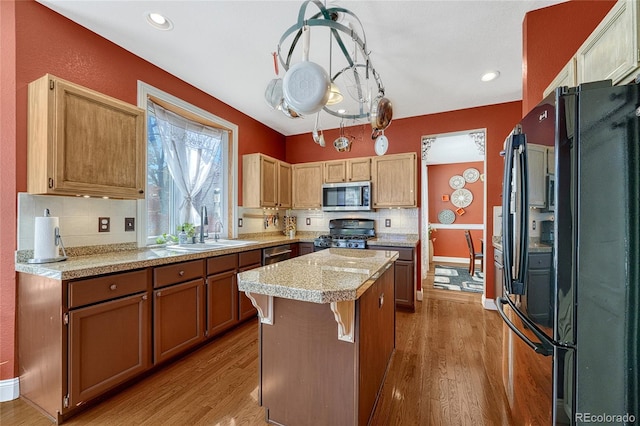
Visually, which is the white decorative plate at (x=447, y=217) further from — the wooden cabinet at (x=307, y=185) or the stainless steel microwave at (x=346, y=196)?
the wooden cabinet at (x=307, y=185)

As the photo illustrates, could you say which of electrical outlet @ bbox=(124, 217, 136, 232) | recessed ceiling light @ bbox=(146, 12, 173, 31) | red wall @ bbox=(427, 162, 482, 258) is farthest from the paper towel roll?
red wall @ bbox=(427, 162, 482, 258)

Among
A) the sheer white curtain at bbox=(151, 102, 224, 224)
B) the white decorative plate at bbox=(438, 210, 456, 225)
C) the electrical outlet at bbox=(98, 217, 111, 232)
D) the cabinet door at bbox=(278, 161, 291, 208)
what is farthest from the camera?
the white decorative plate at bbox=(438, 210, 456, 225)

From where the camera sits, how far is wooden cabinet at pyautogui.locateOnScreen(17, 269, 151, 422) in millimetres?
1541

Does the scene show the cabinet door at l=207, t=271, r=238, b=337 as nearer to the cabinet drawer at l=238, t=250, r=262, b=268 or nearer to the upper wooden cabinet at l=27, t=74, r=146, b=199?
the cabinet drawer at l=238, t=250, r=262, b=268

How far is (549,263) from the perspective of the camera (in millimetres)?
993

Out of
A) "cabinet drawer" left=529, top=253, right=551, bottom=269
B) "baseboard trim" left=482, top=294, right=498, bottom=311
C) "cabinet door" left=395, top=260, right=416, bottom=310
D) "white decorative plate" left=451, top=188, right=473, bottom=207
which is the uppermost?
"white decorative plate" left=451, top=188, right=473, bottom=207

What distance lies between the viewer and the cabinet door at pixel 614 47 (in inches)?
40.8

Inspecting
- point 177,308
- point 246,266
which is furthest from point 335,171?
point 177,308

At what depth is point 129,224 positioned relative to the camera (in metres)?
2.38

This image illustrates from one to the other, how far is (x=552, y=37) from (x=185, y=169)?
355 cm

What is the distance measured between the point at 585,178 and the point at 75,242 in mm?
3042

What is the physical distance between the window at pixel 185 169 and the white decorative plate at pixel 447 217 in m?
5.67

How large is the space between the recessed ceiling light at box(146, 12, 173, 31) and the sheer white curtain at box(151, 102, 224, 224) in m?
0.89

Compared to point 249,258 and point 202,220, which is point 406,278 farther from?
point 202,220
